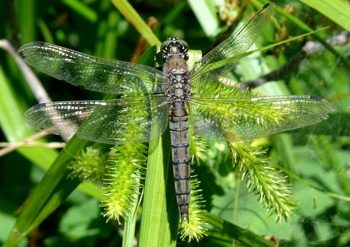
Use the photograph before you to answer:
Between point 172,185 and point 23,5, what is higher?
point 23,5

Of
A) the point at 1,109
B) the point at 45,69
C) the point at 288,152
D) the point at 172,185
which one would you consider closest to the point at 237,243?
the point at 172,185

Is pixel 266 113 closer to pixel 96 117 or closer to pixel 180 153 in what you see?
pixel 180 153

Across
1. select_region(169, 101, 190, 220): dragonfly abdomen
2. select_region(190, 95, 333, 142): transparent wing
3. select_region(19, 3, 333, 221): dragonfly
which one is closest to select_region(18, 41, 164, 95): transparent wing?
select_region(19, 3, 333, 221): dragonfly

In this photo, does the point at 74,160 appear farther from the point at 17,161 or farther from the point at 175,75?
the point at 17,161

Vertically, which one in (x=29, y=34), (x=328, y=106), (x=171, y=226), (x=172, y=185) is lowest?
(x=171, y=226)

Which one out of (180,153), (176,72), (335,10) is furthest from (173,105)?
(335,10)

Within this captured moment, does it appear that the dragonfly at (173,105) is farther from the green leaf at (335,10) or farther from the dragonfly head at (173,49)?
the green leaf at (335,10)
